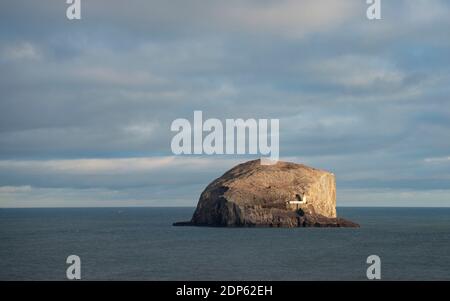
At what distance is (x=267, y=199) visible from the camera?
15588 centimetres

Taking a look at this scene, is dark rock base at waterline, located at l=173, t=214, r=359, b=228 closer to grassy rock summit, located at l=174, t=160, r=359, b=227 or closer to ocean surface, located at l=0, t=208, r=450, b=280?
grassy rock summit, located at l=174, t=160, r=359, b=227

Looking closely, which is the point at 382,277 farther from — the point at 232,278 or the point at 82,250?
the point at 82,250

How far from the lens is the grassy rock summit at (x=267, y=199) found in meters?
156

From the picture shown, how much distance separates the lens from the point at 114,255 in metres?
95.7

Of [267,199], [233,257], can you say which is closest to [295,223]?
[267,199]

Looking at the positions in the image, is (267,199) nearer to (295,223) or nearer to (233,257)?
(295,223)

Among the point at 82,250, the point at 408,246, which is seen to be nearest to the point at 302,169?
the point at 408,246

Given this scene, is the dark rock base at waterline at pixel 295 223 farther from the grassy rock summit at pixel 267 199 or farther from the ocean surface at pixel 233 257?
the ocean surface at pixel 233 257

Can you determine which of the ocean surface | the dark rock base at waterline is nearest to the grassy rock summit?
the dark rock base at waterline

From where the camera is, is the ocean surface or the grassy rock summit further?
the grassy rock summit

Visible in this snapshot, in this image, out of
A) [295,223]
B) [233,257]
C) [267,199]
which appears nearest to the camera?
[233,257]

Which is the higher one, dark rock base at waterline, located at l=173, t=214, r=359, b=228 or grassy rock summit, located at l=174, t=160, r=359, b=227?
grassy rock summit, located at l=174, t=160, r=359, b=227

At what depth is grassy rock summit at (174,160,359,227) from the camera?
156 metres
